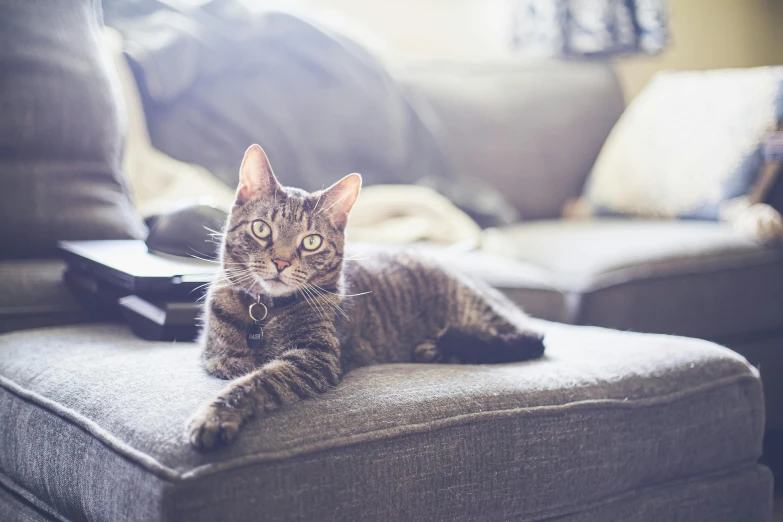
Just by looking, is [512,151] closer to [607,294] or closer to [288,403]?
[607,294]

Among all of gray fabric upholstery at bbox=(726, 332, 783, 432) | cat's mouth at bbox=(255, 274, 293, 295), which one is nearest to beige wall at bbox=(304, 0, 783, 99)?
gray fabric upholstery at bbox=(726, 332, 783, 432)

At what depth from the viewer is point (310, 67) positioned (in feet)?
7.13

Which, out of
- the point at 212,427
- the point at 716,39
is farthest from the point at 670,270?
the point at 716,39

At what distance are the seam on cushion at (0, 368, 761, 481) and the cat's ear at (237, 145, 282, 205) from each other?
0.37 metres

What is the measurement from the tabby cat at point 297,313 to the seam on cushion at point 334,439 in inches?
3.1

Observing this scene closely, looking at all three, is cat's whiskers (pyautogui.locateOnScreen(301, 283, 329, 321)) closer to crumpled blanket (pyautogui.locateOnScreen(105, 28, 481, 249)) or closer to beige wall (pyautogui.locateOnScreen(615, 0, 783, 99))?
crumpled blanket (pyautogui.locateOnScreen(105, 28, 481, 249))

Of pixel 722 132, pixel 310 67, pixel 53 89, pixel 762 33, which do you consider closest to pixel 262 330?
pixel 53 89

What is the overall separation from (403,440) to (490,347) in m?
0.32

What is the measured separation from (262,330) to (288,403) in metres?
0.18

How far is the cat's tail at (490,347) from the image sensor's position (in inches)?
45.9

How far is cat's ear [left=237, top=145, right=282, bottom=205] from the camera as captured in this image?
1.02 metres

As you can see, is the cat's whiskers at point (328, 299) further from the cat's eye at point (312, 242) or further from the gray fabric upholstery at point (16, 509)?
the gray fabric upholstery at point (16, 509)

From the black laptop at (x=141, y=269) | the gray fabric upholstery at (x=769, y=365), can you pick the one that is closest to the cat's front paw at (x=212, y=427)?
the black laptop at (x=141, y=269)

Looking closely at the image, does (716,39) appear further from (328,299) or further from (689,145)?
(328,299)
